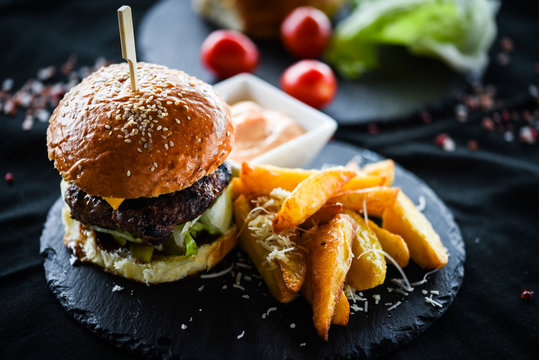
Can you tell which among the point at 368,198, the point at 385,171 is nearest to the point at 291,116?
the point at 385,171

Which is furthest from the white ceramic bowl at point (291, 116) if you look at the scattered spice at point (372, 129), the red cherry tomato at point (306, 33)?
the red cherry tomato at point (306, 33)

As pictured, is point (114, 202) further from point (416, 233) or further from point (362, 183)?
point (416, 233)

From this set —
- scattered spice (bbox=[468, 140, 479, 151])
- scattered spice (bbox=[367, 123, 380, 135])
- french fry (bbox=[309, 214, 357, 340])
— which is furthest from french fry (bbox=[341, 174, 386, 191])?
scattered spice (bbox=[468, 140, 479, 151])

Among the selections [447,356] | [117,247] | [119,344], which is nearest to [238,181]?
[117,247]

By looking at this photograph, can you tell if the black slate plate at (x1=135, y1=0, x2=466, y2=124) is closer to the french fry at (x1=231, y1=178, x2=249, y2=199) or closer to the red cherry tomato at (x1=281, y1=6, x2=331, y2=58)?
the red cherry tomato at (x1=281, y1=6, x2=331, y2=58)

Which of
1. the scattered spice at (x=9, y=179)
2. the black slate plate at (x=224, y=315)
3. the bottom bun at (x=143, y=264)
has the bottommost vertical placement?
the black slate plate at (x=224, y=315)

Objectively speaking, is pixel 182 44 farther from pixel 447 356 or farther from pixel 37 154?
pixel 447 356

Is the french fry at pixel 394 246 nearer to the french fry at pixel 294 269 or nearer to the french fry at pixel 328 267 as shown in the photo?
the french fry at pixel 328 267
